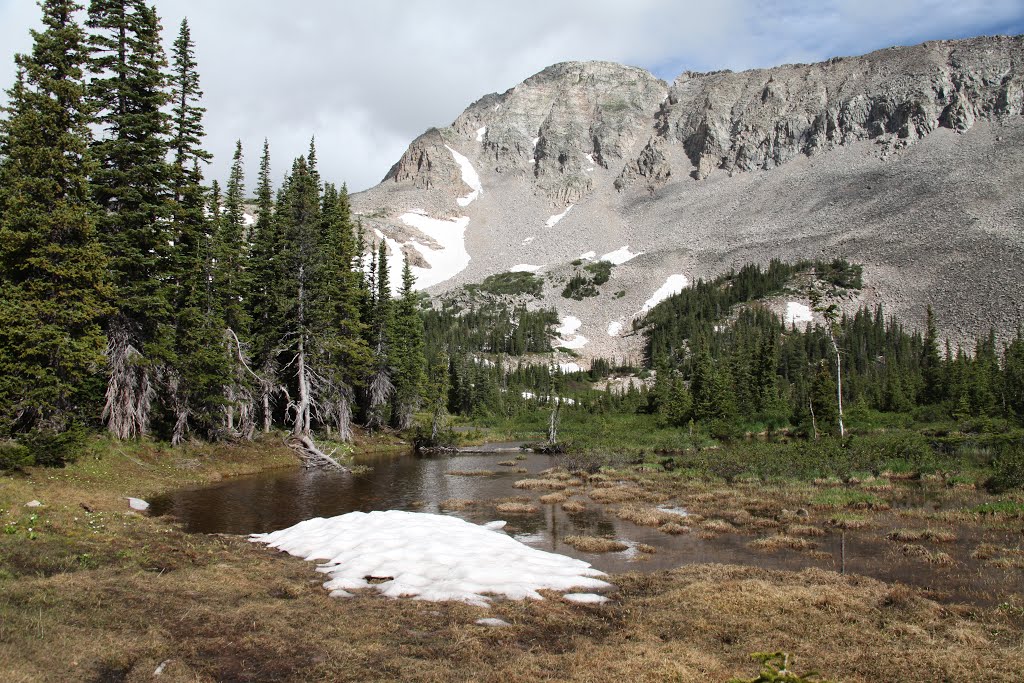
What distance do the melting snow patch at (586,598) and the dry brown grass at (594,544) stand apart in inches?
214

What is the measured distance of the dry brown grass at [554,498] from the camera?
28138 millimetres

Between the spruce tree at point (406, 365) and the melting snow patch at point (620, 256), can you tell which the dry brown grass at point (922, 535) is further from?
the melting snow patch at point (620, 256)

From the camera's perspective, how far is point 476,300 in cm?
17750

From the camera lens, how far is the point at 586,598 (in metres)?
13.0

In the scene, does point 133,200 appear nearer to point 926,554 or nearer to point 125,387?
point 125,387

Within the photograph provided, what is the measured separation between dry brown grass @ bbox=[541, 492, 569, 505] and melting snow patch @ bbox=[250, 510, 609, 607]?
871cm

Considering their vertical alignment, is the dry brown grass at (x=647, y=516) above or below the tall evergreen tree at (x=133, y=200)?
below

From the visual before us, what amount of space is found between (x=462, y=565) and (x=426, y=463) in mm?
30128

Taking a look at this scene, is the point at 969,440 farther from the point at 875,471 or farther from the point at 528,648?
the point at 528,648

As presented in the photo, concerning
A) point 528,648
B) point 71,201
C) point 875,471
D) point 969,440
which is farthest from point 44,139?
point 969,440

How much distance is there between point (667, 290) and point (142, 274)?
14858cm

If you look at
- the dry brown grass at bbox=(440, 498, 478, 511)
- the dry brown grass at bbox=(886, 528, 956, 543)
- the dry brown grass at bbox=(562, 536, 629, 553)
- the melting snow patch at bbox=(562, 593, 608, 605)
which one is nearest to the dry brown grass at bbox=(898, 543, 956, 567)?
the dry brown grass at bbox=(886, 528, 956, 543)

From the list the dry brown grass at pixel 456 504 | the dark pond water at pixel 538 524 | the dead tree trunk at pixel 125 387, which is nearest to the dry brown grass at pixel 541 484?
the dark pond water at pixel 538 524

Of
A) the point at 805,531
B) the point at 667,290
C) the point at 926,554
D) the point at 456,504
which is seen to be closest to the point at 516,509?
the point at 456,504
